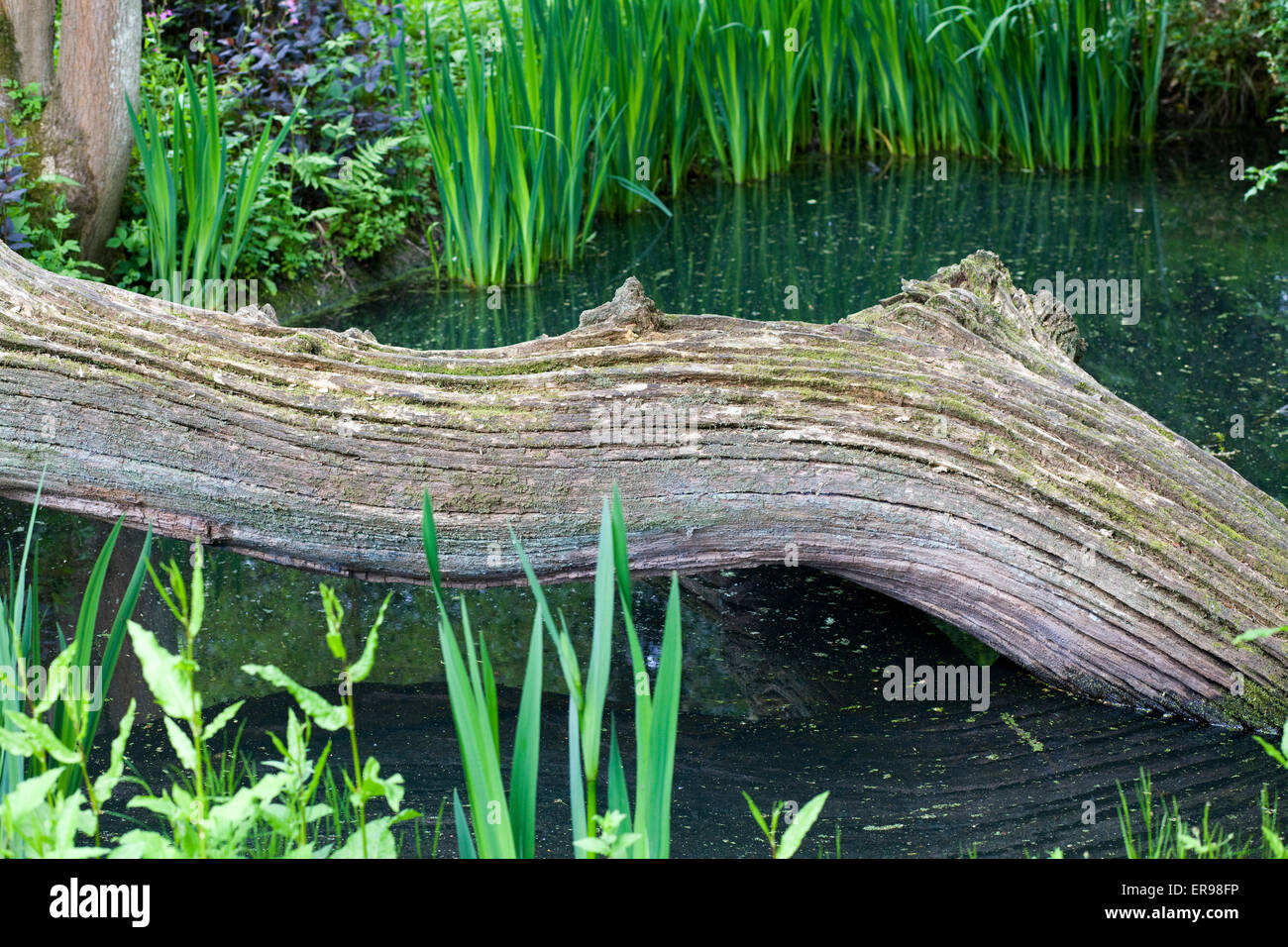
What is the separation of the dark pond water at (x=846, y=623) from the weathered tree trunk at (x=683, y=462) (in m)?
0.25

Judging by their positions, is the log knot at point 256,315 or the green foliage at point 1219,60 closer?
the log knot at point 256,315

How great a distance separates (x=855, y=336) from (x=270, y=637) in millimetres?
1727

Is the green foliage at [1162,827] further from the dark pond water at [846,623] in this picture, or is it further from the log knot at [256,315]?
the log knot at [256,315]

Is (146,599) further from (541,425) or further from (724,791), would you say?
(724,791)

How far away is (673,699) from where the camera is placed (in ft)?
4.25

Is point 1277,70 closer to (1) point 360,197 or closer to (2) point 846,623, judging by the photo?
(2) point 846,623

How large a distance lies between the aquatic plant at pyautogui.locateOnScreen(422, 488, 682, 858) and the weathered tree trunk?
4.87 ft

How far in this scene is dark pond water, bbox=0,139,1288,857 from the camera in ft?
7.86

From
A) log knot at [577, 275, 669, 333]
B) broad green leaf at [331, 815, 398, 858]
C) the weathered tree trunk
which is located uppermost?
log knot at [577, 275, 669, 333]

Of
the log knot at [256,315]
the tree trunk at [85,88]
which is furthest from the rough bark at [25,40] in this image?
the log knot at [256,315]

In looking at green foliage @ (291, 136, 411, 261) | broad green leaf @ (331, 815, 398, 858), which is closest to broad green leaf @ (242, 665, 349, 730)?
broad green leaf @ (331, 815, 398, 858)

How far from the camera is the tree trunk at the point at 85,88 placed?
15.9ft

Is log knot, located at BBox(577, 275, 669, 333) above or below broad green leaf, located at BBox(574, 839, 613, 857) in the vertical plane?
above

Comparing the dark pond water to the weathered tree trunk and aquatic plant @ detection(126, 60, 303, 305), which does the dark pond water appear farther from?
aquatic plant @ detection(126, 60, 303, 305)
